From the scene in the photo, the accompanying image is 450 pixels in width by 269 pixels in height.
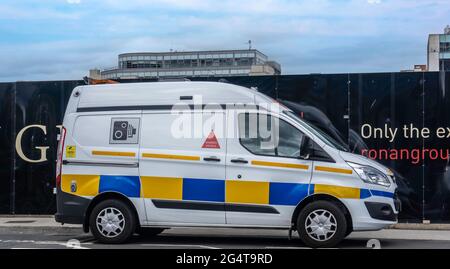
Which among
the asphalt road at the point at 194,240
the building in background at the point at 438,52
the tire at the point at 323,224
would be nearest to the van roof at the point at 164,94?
the tire at the point at 323,224

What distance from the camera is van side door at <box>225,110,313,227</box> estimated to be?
9203 mm

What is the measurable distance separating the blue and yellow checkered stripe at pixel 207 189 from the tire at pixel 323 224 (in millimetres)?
203

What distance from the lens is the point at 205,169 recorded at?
9.45m

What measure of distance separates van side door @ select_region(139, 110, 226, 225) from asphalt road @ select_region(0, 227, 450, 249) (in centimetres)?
53

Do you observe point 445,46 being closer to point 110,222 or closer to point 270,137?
point 270,137

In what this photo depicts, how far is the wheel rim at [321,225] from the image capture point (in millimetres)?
8992

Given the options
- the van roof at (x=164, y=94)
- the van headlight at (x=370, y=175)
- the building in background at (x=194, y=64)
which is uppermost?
the building in background at (x=194, y=64)

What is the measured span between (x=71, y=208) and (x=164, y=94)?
238 centimetres

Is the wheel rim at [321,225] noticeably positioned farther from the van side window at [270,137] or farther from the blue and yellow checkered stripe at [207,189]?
the van side window at [270,137]

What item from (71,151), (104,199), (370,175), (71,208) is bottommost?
(71,208)

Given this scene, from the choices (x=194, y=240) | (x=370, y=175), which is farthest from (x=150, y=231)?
(x=370, y=175)

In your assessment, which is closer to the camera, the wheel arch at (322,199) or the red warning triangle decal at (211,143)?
the wheel arch at (322,199)

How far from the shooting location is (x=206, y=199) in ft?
31.0

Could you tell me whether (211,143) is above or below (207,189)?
above
